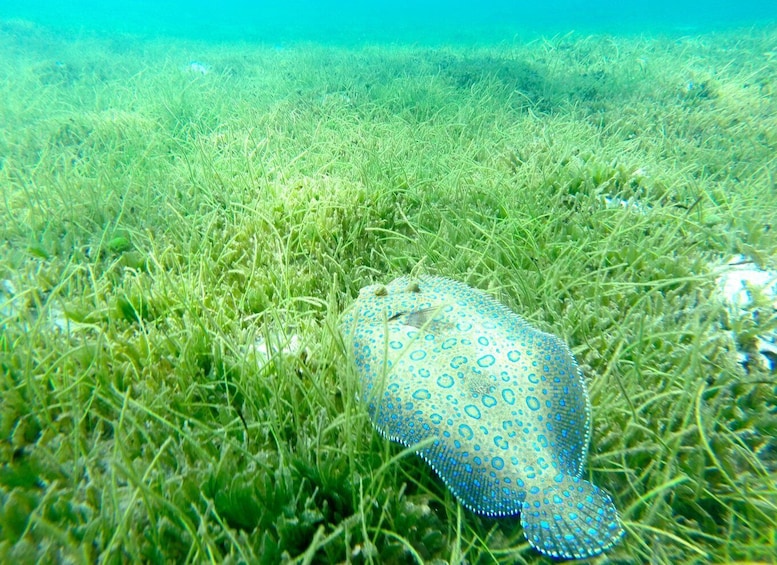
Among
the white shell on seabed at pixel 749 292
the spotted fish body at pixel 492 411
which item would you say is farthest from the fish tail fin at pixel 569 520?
the white shell on seabed at pixel 749 292

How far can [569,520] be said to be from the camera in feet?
4.86

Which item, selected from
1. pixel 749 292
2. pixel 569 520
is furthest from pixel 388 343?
pixel 749 292

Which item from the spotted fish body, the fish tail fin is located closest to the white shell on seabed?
the spotted fish body

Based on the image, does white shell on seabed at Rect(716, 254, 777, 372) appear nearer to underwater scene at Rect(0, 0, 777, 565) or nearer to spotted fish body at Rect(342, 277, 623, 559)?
underwater scene at Rect(0, 0, 777, 565)

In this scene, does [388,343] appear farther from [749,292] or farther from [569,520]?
[749,292]

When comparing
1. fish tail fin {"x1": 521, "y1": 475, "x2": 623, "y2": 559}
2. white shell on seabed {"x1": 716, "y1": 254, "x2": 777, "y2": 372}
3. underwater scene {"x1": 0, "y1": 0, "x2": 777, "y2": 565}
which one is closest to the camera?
fish tail fin {"x1": 521, "y1": 475, "x2": 623, "y2": 559}

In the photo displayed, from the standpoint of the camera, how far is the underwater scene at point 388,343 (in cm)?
159

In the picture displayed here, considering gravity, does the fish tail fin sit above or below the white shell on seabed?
below

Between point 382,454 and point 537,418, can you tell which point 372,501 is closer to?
point 382,454

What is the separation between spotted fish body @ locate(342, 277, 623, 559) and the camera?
4.97 feet

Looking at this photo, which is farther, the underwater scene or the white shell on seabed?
the white shell on seabed

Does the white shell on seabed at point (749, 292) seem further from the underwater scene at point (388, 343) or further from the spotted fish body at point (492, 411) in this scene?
the spotted fish body at point (492, 411)

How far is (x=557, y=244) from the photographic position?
10.5 feet

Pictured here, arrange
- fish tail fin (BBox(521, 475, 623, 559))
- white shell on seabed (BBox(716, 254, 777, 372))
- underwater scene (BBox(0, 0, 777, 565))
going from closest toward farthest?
fish tail fin (BBox(521, 475, 623, 559)) → underwater scene (BBox(0, 0, 777, 565)) → white shell on seabed (BBox(716, 254, 777, 372))
